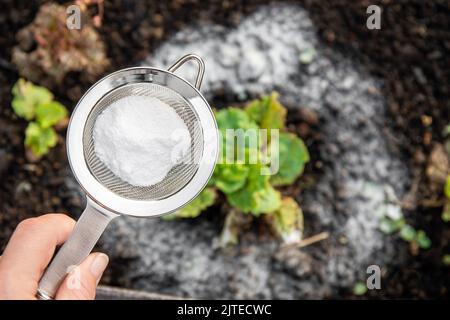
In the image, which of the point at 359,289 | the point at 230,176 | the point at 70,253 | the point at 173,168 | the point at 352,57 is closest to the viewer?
the point at 70,253

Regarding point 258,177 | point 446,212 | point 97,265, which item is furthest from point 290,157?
point 97,265

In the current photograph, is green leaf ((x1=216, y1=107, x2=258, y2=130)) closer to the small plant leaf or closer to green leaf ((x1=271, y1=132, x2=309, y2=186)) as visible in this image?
the small plant leaf

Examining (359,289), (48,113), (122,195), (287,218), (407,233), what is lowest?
(359,289)

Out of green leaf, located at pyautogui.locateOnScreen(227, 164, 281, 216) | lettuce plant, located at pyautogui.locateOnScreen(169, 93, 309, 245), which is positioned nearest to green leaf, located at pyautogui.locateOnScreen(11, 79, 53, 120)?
lettuce plant, located at pyautogui.locateOnScreen(169, 93, 309, 245)

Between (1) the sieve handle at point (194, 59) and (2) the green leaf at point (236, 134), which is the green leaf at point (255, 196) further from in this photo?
(1) the sieve handle at point (194, 59)

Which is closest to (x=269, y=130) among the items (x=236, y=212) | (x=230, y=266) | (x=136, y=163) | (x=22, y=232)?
(x=236, y=212)

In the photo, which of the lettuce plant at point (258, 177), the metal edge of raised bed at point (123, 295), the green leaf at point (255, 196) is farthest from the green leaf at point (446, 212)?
the metal edge of raised bed at point (123, 295)

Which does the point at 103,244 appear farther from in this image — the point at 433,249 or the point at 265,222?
the point at 433,249

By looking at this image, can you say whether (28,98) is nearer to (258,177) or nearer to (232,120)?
(232,120)
